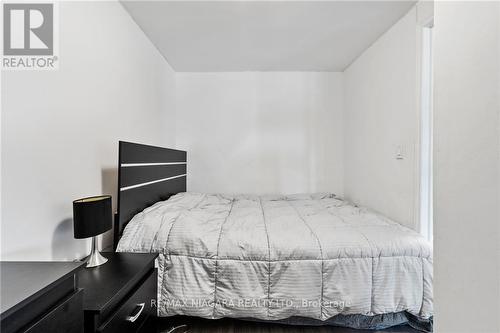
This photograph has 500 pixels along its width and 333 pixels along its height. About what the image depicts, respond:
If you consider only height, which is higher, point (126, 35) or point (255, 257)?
point (126, 35)

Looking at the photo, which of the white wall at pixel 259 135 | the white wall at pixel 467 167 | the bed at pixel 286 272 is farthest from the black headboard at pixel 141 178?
the white wall at pixel 467 167

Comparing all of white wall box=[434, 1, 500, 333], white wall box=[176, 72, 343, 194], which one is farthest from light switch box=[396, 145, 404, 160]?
white wall box=[434, 1, 500, 333]

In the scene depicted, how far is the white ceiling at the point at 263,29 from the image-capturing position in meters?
1.89

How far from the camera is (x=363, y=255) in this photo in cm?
145

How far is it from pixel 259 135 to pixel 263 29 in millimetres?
1460

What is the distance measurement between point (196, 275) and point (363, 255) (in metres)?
1.04

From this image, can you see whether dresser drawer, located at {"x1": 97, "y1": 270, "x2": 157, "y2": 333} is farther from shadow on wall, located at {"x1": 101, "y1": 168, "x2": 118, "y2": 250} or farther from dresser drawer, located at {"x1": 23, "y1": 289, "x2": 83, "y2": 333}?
shadow on wall, located at {"x1": 101, "y1": 168, "x2": 118, "y2": 250}

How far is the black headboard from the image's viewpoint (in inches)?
60.2

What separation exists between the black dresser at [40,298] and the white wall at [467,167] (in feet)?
3.57

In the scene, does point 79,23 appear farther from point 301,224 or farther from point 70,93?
point 301,224

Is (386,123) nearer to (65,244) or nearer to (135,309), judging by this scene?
(135,309)

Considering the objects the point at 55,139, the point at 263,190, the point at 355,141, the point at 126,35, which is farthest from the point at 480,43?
the point at 263,190

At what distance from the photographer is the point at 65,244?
4.27 feet

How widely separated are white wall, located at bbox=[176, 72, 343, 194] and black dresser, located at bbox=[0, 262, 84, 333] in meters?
2.71
